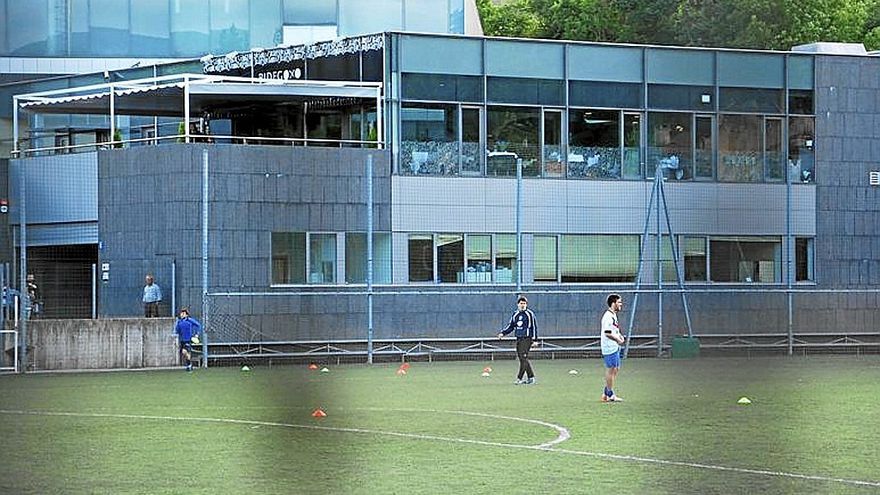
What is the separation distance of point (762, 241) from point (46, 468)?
2170 cm

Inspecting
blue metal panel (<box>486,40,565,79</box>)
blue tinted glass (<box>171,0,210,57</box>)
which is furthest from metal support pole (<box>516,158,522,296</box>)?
blue tinted glass (<box>171,0,210,57</box>)

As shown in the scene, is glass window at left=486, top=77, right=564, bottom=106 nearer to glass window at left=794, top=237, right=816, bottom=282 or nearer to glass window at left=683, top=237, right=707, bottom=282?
glass window at left=683, top=237, right=707, bottom=282

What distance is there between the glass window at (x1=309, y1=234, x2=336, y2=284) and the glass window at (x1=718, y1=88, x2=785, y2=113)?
25.7 ft

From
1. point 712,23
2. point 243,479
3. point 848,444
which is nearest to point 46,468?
point 243,479

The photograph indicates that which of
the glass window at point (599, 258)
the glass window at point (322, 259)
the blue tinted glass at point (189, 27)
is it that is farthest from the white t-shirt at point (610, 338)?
the blue tinted glass at point (189, 27)

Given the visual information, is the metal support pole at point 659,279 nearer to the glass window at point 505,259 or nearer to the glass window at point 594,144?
the glass window at point 594,144

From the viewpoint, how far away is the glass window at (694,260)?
95.7 feet

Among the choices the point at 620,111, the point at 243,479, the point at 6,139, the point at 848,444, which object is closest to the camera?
the point at 243,479

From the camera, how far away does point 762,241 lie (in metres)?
30.2

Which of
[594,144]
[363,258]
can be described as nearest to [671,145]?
[594,144]

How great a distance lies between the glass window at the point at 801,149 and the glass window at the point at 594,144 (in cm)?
339

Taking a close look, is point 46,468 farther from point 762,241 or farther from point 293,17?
point 293,17

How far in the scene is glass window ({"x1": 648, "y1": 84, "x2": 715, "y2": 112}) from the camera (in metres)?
28.9

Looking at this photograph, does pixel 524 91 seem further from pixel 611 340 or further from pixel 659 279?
pixel 611 340
